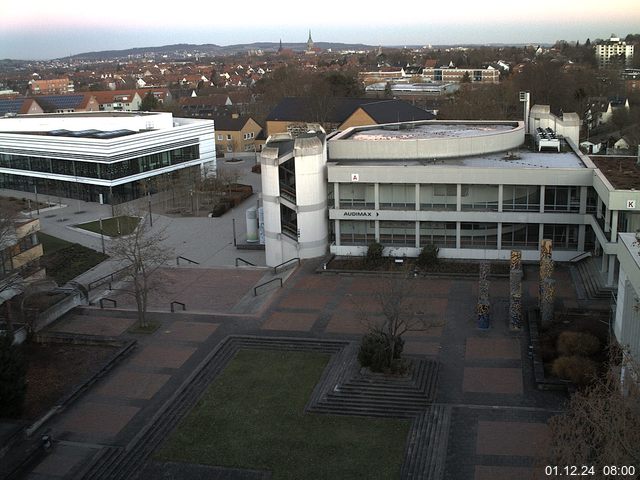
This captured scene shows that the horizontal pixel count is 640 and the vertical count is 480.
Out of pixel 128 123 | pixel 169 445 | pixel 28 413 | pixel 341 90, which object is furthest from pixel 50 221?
pixel 341 90

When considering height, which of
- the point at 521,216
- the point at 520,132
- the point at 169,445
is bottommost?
the point at 169,445

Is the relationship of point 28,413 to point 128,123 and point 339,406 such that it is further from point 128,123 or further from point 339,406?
point 128,123

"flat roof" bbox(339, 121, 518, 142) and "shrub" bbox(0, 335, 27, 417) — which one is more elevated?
"flat roof" bbox(339, 121, 518, 142)

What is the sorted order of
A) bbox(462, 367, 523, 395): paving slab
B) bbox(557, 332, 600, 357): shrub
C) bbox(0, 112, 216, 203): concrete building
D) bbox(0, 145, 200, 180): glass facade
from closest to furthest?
bbox(462, 367, 523, 395): paving slab, bbox(557, 332, 600, 357): shrub, bbox(0, 145, 200, 180): glass facade, bbox(0, 112, 216, 203): concrete building

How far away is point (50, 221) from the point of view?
52562 millimetres

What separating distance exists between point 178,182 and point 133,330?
30.7 meters

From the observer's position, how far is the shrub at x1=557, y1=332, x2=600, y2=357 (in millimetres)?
24297

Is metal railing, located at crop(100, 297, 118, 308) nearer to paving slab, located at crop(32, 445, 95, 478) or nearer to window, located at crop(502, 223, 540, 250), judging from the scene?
paving slab, located at crop(32, 445, 95, 478)

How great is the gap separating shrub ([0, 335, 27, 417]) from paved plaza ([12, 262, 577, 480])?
1446mm

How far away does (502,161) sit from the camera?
130ft

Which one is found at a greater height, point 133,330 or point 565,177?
point 565,177

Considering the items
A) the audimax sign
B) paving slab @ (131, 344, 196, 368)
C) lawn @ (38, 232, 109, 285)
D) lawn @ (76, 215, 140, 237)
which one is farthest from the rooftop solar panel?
paving slab @ (131, 344, 196, 368)

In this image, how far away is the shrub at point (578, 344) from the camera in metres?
24.3

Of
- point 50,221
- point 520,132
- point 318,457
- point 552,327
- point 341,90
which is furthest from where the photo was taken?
point 341,90
